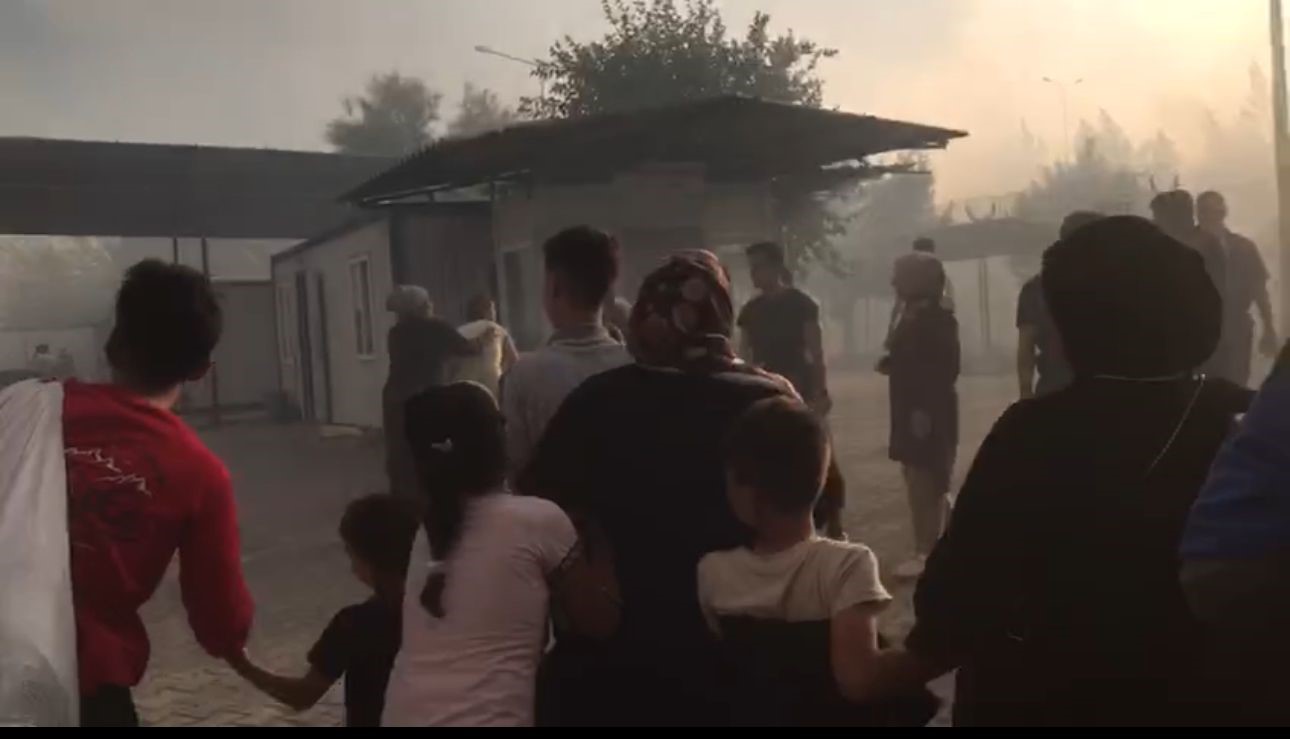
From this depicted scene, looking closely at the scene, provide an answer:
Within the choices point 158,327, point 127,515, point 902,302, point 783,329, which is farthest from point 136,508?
point 902,302

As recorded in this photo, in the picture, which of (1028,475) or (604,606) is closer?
(1028,475)

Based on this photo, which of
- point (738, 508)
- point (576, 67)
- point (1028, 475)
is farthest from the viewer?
point (576, 67)

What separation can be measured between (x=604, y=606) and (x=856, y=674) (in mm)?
470

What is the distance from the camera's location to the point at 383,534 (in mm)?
2598

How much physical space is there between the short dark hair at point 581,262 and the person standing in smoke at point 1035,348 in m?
2.97

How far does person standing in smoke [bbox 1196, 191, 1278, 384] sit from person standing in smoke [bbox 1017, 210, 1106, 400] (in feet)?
3.48

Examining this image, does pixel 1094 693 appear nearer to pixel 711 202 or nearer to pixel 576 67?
pixel 576 67

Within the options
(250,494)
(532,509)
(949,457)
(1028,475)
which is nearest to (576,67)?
(949,457)

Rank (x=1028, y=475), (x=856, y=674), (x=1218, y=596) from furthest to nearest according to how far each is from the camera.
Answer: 1. (x=856, y=674)
2. (x=1028, y=475)
3. (x=1218, y=596)

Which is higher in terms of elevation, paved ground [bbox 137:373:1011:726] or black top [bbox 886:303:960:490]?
black top [bbox 886:303:960:490]

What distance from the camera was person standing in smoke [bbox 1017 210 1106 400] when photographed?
523 centimetres

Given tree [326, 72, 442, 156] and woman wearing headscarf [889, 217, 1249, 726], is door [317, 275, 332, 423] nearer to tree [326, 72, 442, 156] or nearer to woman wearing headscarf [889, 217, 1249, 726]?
tree [326, 72, 442, 156]

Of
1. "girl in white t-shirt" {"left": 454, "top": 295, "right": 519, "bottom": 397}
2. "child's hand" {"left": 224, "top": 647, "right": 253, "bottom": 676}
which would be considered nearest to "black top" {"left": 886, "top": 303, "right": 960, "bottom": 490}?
"girl in white t-shirt" {"left": 454, "top": 295, "right": 519, "bottom": 397}

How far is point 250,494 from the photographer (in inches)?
401
